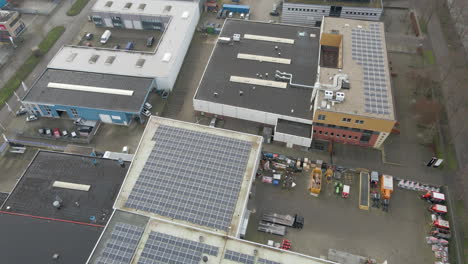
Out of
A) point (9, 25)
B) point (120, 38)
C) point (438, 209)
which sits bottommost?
point (438, 209)

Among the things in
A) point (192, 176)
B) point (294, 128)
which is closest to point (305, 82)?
point (294, 128)

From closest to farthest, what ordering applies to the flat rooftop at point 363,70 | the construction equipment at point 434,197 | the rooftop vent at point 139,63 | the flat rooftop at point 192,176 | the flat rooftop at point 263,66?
1. the flat rooftop at point 192,176
2. the construction equipment at point 434,197
3. the flat rooftop at point 363,70
4. the flat rooftop at point 263,66
5. the rooftop vent at point 139,63

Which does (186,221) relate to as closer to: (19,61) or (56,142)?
(56,142)

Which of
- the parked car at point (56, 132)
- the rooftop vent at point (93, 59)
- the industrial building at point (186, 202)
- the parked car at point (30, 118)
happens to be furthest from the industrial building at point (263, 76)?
the parked car at point (30, 118)

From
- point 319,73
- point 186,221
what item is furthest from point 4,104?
point 319,73

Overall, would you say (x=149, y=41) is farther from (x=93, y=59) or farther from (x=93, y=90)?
(x=93, y=90)

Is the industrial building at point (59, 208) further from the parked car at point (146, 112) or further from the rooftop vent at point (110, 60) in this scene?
the rooftop vent at point (110, 60)
